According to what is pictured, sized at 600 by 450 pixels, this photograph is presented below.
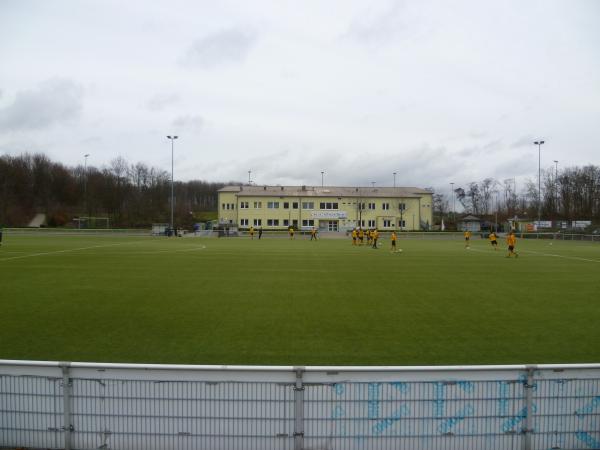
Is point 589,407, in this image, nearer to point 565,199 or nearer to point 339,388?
point 339,388

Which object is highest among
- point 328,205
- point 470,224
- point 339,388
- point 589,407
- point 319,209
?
point 328,205

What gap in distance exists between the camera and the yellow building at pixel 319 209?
88.4 meters

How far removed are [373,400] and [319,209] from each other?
8533 centimetres

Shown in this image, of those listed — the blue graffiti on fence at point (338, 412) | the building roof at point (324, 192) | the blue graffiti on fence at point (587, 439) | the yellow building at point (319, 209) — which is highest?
the building roof at point (324, 192)

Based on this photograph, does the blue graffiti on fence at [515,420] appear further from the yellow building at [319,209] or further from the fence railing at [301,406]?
the yellow building at [319,209]

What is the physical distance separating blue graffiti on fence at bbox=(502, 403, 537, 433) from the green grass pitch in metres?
3.24

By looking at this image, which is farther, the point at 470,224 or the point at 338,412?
the point at 470,224

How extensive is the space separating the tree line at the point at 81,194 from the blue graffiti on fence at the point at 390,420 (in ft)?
300

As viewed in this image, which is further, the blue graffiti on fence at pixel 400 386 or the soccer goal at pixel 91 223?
the soccer goal at pixel 91 223

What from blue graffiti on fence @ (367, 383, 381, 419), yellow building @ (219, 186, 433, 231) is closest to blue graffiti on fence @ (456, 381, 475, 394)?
blue graffiti on fence @ (367, 383, 381, 419)

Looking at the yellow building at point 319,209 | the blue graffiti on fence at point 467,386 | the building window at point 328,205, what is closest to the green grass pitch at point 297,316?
the blue graffiti on fence at point 467,386

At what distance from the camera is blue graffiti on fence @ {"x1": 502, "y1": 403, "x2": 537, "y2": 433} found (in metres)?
4.48

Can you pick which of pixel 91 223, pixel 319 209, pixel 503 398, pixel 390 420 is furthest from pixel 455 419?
pixel 91 223

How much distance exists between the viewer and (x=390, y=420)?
14.7 ft
